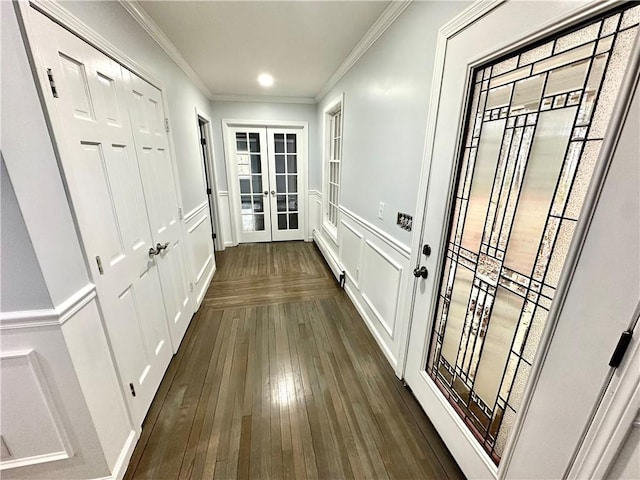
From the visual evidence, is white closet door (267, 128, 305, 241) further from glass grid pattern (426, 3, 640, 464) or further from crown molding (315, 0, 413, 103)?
glass grid pattern (426, 3, 640, 464)

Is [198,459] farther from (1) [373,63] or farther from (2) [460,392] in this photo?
(1) [373,63]

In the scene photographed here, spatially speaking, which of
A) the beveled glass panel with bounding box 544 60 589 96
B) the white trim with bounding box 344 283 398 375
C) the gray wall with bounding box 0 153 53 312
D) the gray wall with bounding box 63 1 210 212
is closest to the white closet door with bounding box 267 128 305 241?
the gray wall with bounding box 63 1 210 212

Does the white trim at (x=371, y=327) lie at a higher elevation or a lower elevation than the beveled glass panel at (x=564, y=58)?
lower

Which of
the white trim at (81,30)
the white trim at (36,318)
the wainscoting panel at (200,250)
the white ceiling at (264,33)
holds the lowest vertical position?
the wainscoting panel at (200,250)

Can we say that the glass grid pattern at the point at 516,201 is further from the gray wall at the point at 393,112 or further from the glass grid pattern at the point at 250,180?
the glass grid pattern at the point at 250,180

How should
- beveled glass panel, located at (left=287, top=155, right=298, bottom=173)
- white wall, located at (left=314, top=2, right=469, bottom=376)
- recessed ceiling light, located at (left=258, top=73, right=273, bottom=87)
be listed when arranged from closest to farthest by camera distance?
white wall, located at (left=314, top=2, right=469, bottom=376) → recessed ceiling light, located at (left=258, top=73, right=273, bottom=87) → beveled glass panel, located at (left=287, top=155, right=298, bottom=173)

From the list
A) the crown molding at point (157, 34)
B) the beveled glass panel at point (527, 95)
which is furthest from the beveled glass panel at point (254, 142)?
the beveled glass panel at point (527, 95)

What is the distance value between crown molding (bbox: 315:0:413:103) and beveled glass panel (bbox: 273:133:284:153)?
61.8 inches

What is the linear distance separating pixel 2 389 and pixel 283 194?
3911 millimetres

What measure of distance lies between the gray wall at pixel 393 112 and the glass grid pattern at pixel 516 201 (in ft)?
1.24

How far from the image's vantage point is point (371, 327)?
2221mm

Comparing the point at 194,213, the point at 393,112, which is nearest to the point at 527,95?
the point at 393,112

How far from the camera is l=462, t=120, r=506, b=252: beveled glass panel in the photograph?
3.26 feet

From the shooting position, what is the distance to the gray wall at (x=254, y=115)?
3.89 metres
